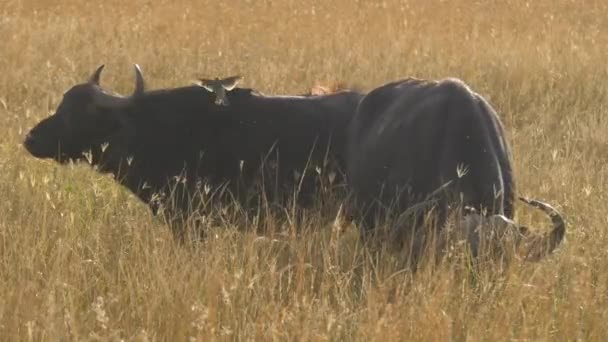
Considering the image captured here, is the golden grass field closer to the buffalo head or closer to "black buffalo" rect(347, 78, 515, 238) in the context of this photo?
the buffalo head

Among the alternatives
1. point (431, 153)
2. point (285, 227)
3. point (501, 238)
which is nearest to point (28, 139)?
point (285, 227)

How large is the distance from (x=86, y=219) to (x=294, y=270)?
1.40m

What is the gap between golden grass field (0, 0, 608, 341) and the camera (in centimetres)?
388

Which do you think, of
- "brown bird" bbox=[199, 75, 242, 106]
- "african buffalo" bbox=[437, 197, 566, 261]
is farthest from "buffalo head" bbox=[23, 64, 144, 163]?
"african buffalo" bbox=[437, 197, 566, 261]

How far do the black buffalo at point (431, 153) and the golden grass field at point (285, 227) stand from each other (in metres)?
0.33

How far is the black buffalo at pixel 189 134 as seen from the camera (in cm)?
623

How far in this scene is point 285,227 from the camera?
5.45m

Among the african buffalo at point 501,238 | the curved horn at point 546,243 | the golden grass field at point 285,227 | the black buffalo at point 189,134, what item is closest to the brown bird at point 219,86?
the black buffalo at point 189,134

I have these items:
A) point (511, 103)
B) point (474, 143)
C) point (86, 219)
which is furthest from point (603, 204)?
point (511, 103)

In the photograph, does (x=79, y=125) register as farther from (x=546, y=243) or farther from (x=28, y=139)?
(x=546, y=243)

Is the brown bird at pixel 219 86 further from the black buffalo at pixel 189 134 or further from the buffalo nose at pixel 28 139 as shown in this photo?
the buffalo nose at pixel 28 139

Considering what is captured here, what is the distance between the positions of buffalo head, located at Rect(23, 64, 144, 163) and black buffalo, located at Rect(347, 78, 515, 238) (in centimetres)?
160

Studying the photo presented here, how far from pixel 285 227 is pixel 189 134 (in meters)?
1.24

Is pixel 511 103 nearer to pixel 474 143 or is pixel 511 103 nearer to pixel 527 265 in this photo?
pixel 474 143
